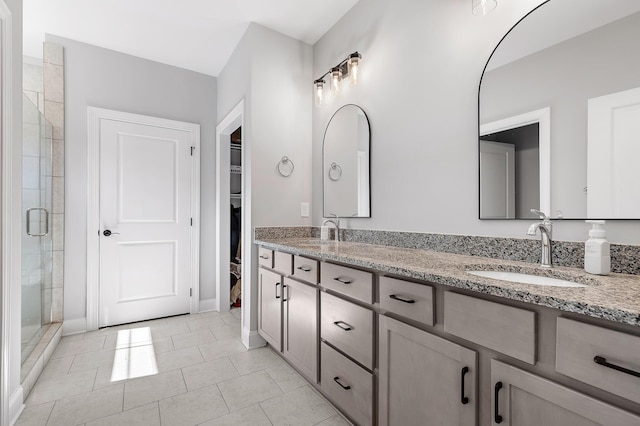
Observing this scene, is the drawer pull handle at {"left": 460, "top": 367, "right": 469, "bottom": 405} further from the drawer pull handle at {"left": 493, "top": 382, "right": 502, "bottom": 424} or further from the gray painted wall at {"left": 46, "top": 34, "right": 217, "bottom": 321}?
the gray painted wall at {"left": 46, "top": 34, "right": 217, "bottom": 321}

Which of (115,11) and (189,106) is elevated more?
(115,11)

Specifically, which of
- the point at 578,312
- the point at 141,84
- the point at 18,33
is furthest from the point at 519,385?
the point at 141,84

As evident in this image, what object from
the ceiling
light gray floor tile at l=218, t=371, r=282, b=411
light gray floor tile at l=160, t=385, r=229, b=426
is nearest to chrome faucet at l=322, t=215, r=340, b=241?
light gray floor tile at l=218, t=371, r=282, b=411

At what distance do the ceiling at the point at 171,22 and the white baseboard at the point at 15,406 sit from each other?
2.73 meters

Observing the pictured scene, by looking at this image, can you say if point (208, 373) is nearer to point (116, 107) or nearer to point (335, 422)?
point (335, 422)

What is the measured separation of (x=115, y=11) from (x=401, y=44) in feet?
7.62

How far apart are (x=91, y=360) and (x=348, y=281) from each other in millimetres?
2192

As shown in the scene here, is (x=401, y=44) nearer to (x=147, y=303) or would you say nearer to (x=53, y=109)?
(x=53, y=109)

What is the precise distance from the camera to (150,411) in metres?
1.68

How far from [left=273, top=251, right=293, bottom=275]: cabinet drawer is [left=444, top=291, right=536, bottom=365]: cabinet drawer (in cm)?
115

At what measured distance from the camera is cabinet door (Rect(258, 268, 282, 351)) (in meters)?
2.11

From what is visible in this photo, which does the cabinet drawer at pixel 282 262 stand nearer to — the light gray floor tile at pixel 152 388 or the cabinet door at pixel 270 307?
the cabinet door at pixel 270 307

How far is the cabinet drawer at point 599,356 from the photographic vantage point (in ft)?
2.03

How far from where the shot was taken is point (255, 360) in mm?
2279
